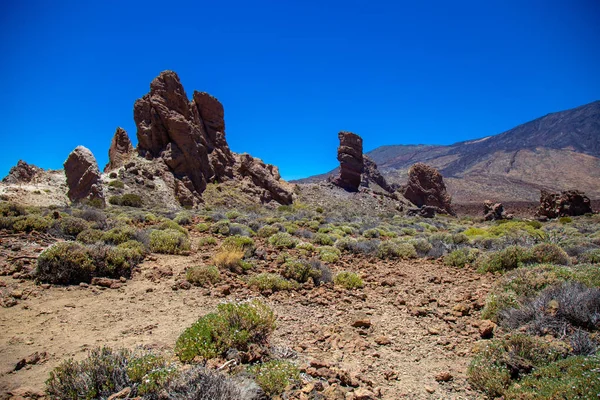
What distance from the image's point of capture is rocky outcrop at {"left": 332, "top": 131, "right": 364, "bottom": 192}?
52188 mm

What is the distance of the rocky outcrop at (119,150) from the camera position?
3110 cm

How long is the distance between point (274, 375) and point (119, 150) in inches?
1354

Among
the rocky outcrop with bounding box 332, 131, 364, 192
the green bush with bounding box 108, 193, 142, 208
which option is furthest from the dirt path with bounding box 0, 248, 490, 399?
the rocky outcrop with bounding box 332, 131, 364, 192

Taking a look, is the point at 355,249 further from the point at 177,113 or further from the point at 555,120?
the point at 555,120

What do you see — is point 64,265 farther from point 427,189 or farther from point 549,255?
point 427,189

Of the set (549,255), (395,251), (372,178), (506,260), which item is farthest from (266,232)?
(372,178)

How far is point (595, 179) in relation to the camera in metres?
95.1

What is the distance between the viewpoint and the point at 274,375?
3.10 metres

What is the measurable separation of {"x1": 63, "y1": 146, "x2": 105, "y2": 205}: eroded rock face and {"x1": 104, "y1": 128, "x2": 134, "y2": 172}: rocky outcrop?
23.0ft

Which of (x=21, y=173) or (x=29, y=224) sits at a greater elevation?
(x=21, y=173)

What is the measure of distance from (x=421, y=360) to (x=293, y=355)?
158cm

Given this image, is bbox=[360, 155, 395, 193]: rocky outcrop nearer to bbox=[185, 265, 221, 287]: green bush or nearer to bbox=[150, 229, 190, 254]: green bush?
bbox=[150, 229, 190, 254]: green bush

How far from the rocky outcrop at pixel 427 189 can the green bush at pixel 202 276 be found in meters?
46.0

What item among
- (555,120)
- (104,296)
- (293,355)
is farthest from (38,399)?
(555,120)
